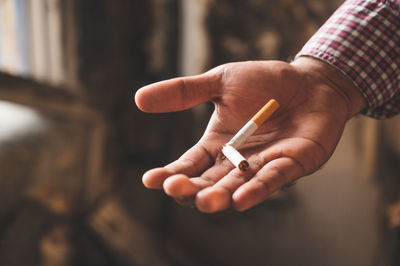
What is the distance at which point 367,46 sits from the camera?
2.39 ft

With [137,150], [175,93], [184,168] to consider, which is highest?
[175,93]

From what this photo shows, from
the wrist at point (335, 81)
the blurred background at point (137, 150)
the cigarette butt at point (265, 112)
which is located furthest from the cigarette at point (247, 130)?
the blurred background at point (137, 150)

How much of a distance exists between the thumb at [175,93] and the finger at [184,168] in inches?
3.4

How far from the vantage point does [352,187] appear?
63.5 inches

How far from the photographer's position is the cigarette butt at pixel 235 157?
0.59 m

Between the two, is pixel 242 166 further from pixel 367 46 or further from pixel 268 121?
pixel 367 46

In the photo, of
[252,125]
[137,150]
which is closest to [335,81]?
[252,125]

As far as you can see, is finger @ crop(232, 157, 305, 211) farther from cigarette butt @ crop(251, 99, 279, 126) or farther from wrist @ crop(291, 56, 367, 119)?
wrist @ crop(291, 56, 367, 119)

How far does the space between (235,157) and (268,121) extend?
5.7 inches

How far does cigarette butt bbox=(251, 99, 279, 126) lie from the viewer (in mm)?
641

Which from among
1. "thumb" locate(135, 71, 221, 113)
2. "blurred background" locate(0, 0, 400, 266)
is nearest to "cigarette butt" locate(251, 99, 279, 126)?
"thumb" locate(135, 71, 221, 113)

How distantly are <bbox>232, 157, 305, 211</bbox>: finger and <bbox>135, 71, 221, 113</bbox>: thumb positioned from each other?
0.19 meters

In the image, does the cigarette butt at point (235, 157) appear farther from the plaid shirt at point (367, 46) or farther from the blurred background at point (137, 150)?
the blurred background at point (137, 150)

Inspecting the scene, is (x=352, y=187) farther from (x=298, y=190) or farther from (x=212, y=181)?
(x=212, y=181)
